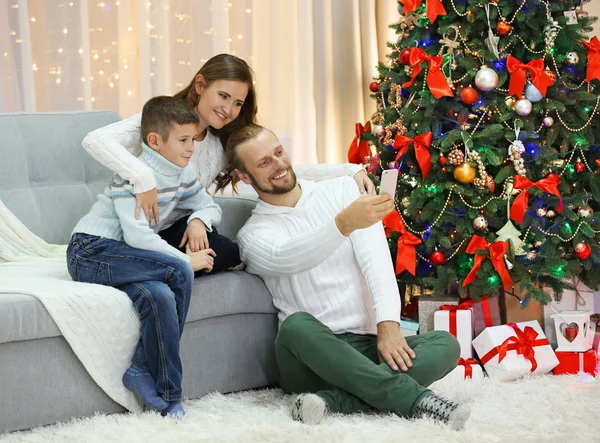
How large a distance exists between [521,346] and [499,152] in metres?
0.65

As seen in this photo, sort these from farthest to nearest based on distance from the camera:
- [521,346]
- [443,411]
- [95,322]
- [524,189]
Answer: [524,189]
[521,346]
[95,322]
[443,411]

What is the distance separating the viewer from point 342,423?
Answer: 7.06 ft

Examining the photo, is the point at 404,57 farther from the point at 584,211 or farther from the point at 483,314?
the point at 483,314

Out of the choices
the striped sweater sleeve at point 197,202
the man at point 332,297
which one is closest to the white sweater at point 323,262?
the man at point 332,297

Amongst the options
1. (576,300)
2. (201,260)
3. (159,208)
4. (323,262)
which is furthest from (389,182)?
(576,300)

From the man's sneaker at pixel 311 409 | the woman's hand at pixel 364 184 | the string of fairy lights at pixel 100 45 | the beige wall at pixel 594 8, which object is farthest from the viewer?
the beige wall at pixel 594 8

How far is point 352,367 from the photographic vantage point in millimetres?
2219

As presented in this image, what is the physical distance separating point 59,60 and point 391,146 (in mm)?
1480

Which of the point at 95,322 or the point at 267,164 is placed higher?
the point at 267,164

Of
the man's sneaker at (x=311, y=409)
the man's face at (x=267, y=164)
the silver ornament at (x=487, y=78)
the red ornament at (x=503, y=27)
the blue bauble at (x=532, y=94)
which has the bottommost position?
the man's sneaker at (x=311, y=409)

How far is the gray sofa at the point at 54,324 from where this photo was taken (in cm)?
211

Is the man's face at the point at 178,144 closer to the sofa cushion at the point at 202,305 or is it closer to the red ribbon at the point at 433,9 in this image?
the sofa cushion at the point at 202,305

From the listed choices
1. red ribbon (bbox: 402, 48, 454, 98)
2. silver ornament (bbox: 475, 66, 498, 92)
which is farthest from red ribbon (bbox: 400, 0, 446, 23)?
silver ornament (bbox: 475, 66, 498, 92)

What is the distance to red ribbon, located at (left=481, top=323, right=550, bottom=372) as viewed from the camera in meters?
2.78
